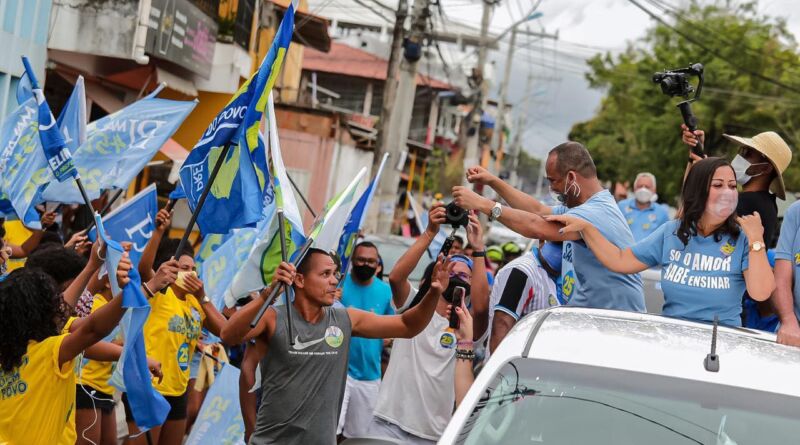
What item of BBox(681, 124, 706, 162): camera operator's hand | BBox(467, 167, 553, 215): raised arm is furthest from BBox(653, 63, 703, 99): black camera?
BBox(467, 167, 553, 215): raised arm

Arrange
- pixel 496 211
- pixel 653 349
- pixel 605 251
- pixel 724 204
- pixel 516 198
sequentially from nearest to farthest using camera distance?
pixel 653 349 → pixel 724 204 → pixel 605 251 → pixel 496 211 → pixel 516 198

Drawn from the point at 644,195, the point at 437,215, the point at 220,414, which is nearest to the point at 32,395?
the point at 437,215

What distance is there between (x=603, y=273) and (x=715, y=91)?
113 feet

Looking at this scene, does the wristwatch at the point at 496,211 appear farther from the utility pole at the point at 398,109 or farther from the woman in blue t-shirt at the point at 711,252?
the utility pole at the point at 398,109

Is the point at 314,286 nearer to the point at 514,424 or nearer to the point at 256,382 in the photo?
the point at 256,382

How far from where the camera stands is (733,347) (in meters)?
4.29

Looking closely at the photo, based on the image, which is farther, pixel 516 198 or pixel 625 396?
pixel 516 198

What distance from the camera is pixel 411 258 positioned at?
7.22m

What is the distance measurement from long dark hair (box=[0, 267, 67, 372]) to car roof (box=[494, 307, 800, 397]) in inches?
86.9

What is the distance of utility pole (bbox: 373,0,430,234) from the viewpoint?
21500 mm

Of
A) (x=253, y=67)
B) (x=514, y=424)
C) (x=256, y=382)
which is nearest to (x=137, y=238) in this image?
(x=256, y=382)

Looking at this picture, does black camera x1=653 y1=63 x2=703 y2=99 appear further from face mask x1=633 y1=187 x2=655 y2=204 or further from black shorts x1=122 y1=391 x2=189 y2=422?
face mask x1=633 y1=187 x2=655 y2=204

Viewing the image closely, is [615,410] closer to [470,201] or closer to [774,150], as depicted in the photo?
[470,201]

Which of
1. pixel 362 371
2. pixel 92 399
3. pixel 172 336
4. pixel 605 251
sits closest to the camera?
pixel 605 251
